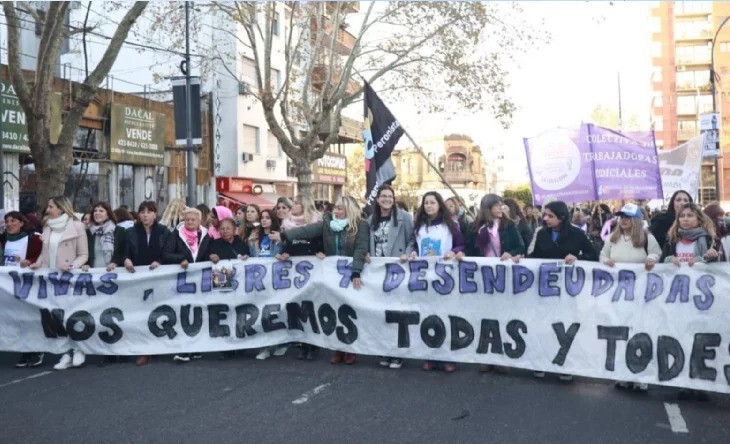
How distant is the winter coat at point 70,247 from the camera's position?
311 inches

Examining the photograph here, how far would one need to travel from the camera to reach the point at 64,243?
26.1ft

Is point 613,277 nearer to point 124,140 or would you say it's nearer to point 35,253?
point 35,253

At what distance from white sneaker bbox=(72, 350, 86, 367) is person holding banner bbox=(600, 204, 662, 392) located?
5140 millimetres

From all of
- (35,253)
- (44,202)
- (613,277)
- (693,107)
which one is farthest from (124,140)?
(693,107)

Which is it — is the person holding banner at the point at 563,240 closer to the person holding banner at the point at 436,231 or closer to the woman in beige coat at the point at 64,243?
the person holding banner at the point at 436,231

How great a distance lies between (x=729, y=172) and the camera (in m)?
75.0

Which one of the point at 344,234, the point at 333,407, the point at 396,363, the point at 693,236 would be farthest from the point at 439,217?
the point at 333,407

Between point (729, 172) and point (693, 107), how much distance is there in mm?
7278

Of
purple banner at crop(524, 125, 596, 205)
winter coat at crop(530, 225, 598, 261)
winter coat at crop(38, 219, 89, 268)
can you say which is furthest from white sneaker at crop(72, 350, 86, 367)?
purple banner at crop(524, 125, 596, 205)

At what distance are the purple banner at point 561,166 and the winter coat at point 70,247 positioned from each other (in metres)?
6.21

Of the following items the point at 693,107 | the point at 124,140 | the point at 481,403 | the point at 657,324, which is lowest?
the point at 481,403

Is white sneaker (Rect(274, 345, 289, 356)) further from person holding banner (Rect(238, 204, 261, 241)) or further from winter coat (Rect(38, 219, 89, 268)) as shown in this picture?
winter coat (Rect(38, 219, 89, 268))

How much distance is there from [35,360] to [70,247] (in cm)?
121

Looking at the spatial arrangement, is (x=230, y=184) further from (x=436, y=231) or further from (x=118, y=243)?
(x=436, y=231)
